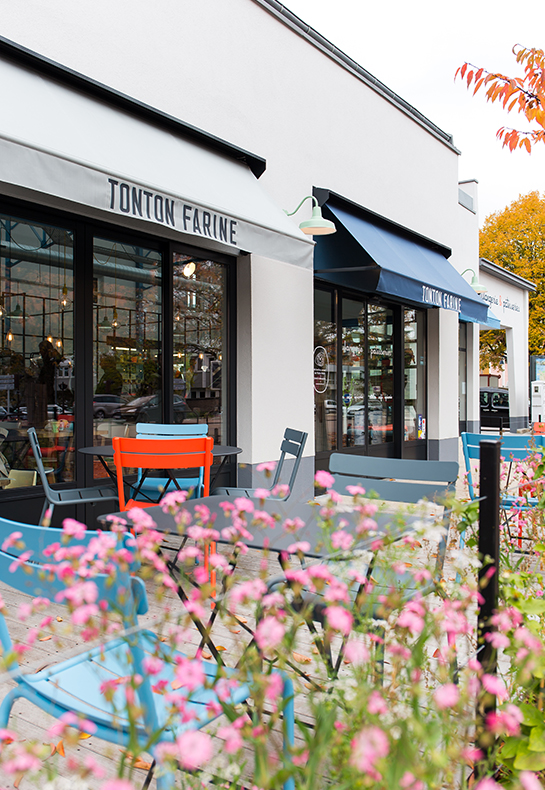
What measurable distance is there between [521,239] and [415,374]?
18.7 m

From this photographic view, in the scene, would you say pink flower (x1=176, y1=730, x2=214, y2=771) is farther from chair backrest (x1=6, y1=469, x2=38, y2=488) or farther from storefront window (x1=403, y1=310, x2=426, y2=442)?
storefront window (x1=403, y1=310, x2=426, y2=442)

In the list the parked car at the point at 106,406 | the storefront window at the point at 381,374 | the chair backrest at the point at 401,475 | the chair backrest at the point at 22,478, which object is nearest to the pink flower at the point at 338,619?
the chair backrest at the point at 401,475

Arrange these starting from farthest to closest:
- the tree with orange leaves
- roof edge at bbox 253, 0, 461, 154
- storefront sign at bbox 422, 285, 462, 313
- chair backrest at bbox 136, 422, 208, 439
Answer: storefront sign at bbox 422, 285, 462, 313
roof edge at bbox 253, 0, 461, 154
chair backrest at bbox 136, 422, 208, 439
the tree with orange leaves

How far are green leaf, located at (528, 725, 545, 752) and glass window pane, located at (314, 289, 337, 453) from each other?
568cm

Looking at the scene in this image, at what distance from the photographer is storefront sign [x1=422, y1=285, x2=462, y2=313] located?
6.87 meters

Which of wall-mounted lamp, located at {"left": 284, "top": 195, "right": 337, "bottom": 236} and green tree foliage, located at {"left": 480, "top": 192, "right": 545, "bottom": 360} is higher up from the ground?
green tree foliage, located at {"left": 480, "top": 192, "right": 545, "bottom": 360}

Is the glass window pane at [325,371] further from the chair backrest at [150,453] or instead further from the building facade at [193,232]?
the chair backrest at [150,453]

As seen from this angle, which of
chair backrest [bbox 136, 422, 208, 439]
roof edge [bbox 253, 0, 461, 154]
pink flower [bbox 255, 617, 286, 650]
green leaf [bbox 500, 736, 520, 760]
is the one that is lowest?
green leaf [bbox 500, 736, 520, 760]

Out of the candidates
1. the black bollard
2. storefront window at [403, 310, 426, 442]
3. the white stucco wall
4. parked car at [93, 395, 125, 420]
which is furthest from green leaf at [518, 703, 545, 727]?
storefront window at [403, 310, 426, 442]

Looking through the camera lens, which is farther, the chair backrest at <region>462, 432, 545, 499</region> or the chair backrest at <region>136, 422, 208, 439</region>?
the chair backrest at <region>136, 422, 208, 439</region>

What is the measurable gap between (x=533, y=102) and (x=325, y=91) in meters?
4.05

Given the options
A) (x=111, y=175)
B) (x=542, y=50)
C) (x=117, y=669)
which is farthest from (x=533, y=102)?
(x=117, y=669)

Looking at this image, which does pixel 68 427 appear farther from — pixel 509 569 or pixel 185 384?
pixel 509 569

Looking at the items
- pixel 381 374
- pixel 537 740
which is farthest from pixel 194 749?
pixel 381 374
